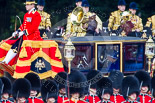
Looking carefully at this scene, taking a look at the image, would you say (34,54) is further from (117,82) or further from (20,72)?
(117,82)

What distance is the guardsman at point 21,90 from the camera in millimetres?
11648

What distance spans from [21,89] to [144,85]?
267cm

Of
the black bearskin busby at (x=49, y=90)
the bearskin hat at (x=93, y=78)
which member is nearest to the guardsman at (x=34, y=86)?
the black bearskin busby at (x=49, y=90)

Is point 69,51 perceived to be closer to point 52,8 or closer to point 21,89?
point 21,89

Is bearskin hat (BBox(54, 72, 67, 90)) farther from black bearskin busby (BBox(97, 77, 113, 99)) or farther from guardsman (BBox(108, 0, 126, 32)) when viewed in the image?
guardsman (BBox(108, 0, 126, 32))

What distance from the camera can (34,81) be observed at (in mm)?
12352

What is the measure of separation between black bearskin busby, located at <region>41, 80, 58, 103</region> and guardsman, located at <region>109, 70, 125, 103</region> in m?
1.25

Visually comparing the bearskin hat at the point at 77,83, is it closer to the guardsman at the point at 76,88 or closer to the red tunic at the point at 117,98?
the guardsman at the point at 76,88

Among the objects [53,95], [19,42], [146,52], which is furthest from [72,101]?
[146,52]

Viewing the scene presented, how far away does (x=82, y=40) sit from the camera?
46.8 ft

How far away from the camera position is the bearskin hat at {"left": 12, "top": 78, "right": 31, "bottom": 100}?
11648mm

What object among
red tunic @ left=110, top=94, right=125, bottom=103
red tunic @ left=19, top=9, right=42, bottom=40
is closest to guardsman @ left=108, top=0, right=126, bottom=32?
red tunic @ left=19, top=9, right=42, bottom=40

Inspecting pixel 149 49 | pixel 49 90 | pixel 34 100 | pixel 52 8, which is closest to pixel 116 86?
pixel 49 90

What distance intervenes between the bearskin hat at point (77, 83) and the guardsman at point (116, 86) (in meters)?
0.73
